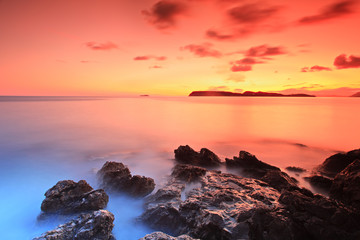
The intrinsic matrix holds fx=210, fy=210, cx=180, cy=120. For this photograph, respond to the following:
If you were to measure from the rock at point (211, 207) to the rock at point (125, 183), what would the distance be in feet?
1.43

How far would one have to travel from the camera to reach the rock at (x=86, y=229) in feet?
12.0

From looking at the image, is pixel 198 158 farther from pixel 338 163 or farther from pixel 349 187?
pixel 338 163

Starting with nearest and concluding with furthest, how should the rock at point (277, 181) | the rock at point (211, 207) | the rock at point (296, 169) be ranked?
the rock at point (211, 207), the rock at point (277, 181), the rock at point (296, 169)

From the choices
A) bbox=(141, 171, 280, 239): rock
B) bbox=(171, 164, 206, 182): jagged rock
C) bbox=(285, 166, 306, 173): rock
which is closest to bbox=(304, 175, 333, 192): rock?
bbox=(285, 166, 306, 173): rock

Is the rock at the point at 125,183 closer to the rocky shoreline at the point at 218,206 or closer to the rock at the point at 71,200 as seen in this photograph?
the rocky shoreline at the point at 218,206

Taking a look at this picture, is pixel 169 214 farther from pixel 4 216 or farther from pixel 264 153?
pixel 264 153

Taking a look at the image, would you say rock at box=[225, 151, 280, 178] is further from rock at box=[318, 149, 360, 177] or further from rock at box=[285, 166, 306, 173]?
rock at box=[318, 149, 360, 177]

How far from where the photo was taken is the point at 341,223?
3.35m

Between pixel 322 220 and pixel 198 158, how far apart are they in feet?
16.8

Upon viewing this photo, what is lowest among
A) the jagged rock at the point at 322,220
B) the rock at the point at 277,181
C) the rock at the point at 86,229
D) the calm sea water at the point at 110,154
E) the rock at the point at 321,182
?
the calm sea water at the point at 110,154

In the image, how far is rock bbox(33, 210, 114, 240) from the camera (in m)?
3.64

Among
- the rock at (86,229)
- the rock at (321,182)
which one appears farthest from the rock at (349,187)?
the rock at (86,229)

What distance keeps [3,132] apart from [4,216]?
13081mm

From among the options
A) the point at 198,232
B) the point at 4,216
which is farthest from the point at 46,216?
the point at 198,232
